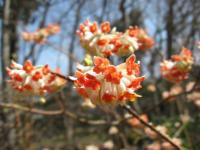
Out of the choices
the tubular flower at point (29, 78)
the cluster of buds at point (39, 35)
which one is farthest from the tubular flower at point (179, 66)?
the cluster of buds at point (39, 35)

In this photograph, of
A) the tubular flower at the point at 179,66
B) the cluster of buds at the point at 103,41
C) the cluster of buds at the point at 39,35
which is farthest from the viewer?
the cluster of buds at the point at 39,35

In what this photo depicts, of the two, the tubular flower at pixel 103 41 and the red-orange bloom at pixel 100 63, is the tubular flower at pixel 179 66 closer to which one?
the tubular flower at pixel 103 41

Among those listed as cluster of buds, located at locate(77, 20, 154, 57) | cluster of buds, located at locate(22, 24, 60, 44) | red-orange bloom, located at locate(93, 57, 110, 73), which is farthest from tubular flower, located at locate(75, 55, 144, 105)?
cluster of buds, located at locate(22, 24, 60, 44)

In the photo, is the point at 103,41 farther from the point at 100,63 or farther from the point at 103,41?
the point at 100,63

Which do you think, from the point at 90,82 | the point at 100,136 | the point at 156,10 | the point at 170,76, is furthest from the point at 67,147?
the point at 90,82

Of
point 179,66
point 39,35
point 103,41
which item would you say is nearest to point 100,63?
point 103,41

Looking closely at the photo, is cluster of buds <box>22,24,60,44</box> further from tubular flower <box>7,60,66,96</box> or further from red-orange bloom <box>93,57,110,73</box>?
red-orange bloom <box>93,57,110,73</box>

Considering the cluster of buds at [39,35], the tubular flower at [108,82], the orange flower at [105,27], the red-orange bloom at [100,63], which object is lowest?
the tubular flower at [108,82]
